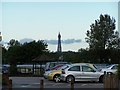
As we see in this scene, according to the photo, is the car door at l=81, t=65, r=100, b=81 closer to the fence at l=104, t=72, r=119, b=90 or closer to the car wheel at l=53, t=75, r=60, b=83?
the car wheel at l=53, t=75, r=60, b=83

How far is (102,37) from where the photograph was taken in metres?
67.9

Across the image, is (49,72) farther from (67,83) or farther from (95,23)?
(95,23)

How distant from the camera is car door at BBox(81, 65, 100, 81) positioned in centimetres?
2809

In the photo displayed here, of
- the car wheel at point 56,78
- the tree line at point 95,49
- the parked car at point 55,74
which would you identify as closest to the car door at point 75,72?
the parked car at point 55,74

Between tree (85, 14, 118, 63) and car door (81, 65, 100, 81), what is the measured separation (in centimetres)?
3781

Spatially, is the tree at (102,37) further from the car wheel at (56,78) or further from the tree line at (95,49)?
the car wheel at (56,78)

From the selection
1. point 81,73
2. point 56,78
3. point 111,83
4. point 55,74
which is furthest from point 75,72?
point 111,83

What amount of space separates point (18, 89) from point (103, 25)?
4852 cm

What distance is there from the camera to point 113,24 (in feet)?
229

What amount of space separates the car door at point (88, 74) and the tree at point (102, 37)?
37813mm

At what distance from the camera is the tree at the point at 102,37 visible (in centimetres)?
6694

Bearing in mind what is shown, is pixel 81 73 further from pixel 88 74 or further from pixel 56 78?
pixel 56 78

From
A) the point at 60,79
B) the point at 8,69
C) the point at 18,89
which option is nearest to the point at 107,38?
the point at 8,69

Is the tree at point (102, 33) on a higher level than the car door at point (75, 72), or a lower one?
higher
